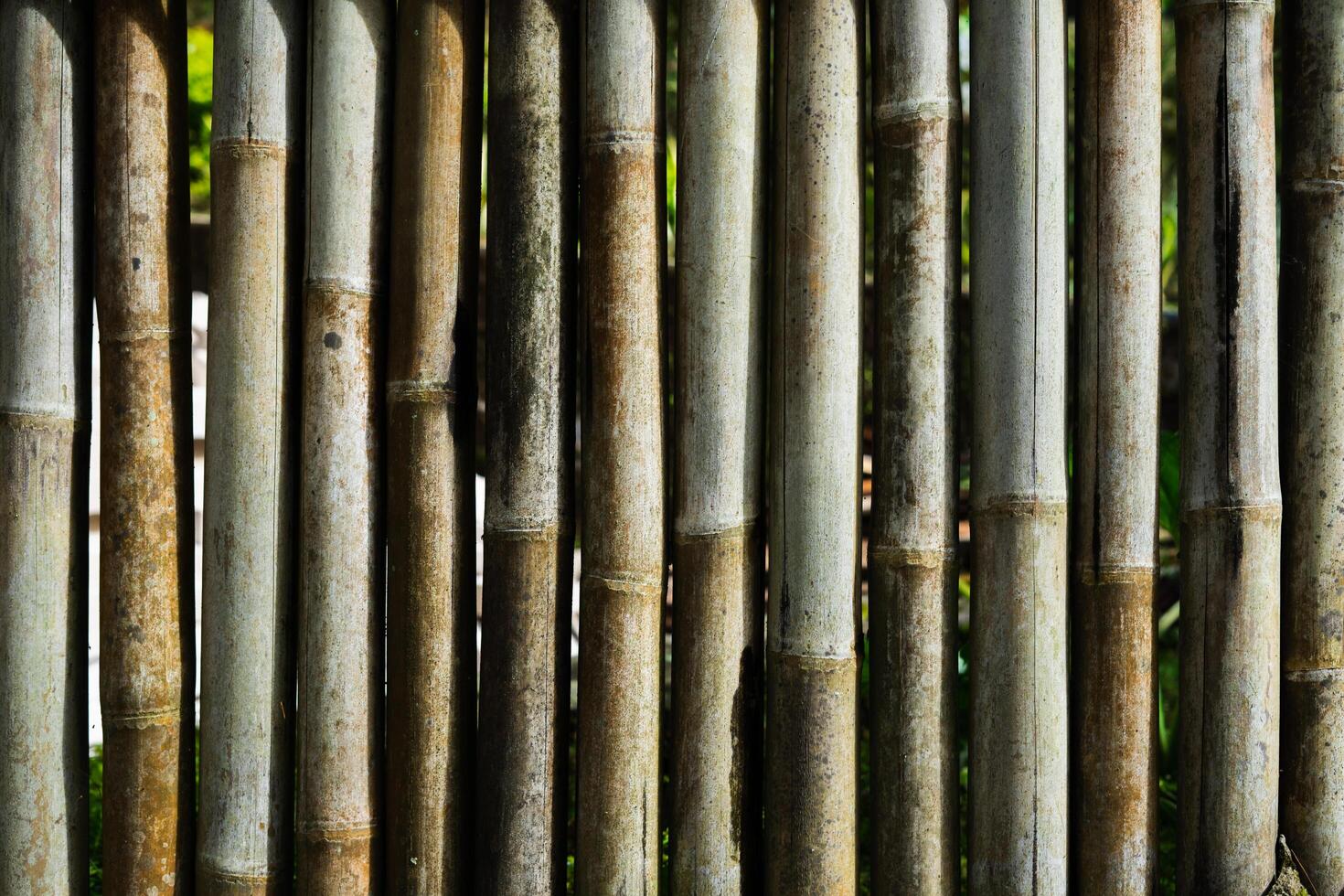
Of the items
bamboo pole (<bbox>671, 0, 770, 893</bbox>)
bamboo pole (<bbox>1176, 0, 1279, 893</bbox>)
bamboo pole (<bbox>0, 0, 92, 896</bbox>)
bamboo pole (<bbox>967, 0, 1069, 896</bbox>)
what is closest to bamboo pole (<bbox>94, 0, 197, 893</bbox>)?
bamboo pole (<bbox>0, 0, 92, 896</bbox>)

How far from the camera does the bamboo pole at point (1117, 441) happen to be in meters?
1.33

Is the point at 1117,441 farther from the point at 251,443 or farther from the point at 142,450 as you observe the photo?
the point at 142,450

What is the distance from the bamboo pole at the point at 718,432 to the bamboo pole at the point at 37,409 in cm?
76

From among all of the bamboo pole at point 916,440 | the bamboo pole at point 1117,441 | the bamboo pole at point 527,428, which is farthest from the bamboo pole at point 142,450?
the bamboo pole at point 1117,441

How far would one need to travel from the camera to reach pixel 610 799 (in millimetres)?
1404

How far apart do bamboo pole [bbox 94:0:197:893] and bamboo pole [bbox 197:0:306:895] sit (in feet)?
0.17

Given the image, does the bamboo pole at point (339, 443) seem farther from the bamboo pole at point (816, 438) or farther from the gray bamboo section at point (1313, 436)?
the gray bamboo section at point (1313, 436)

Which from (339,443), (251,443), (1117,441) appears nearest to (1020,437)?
A: (1117,441)

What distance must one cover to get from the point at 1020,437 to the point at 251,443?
91 cm

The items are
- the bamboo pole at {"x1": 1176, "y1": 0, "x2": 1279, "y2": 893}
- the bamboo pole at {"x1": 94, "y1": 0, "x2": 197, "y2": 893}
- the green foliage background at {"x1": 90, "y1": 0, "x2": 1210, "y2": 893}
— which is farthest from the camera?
the green foliage background at {"x1": 90, "y1": 0, "x2": 1210, "y2": 893}

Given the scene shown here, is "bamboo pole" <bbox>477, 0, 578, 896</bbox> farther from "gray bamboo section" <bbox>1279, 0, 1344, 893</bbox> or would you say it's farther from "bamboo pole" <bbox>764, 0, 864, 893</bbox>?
"gray bamboo section" <bbox>1279, 0, 1344, 893</bbox>

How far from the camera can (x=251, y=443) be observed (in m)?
1.42

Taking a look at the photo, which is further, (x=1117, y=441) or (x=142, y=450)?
(x=142, y=450)

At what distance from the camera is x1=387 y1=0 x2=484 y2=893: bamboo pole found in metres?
1.41
